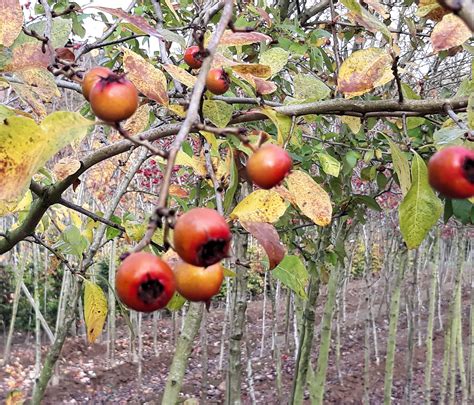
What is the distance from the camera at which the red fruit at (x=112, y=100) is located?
437 millimetres

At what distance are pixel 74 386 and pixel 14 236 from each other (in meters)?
5.10

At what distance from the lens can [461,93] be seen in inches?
31.7

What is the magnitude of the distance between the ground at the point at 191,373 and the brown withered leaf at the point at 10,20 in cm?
426

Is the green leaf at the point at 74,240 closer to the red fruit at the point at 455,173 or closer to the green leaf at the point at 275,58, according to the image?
the green leaf at the point at 275,58

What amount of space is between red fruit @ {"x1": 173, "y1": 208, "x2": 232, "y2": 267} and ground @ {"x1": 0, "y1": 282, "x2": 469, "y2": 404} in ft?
14.6

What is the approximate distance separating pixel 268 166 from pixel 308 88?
0.48 meters

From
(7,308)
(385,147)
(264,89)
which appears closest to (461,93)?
(264,89)

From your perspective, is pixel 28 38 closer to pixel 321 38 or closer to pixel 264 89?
pixel 264 89

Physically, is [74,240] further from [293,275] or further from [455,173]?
[455,173]

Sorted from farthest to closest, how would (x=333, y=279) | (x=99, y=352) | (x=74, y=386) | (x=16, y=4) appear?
1. (x=99, y=352)
2. (x=74, y=386)
3. (x=333, y=279)
4. (x=16, y=4)

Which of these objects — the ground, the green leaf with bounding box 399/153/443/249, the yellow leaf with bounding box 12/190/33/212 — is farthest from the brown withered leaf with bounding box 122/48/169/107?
the ground

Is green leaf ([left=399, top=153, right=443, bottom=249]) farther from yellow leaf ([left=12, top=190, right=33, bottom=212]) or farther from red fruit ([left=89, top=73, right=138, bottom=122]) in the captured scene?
yellow leaf ([left=12, top=190, right=33, bottom=212])

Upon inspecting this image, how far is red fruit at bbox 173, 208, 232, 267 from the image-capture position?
367 millimetres

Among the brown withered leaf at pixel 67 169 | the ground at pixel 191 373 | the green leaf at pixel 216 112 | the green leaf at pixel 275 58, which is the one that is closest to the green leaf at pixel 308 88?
the green leaf at pixel 275 58
